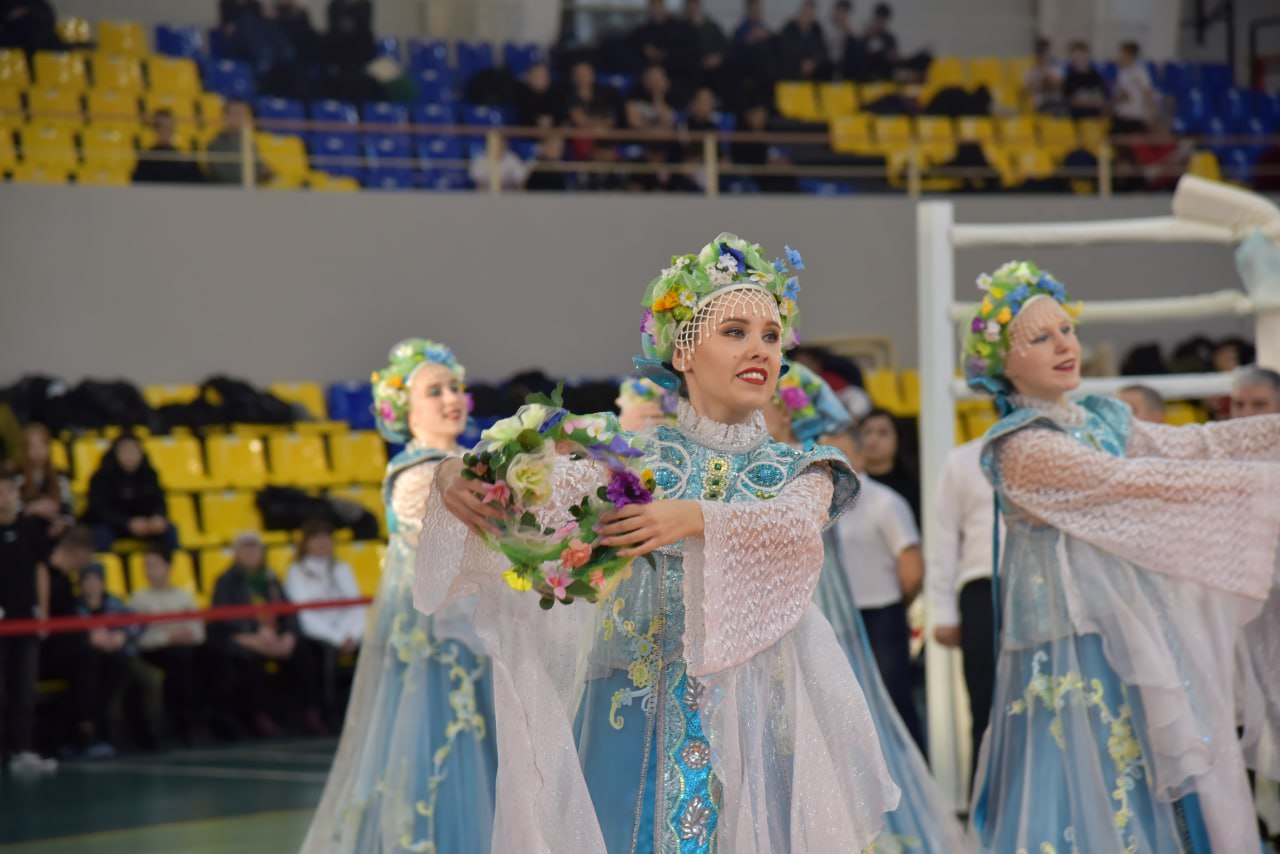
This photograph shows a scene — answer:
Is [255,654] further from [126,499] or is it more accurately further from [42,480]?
[42,480]

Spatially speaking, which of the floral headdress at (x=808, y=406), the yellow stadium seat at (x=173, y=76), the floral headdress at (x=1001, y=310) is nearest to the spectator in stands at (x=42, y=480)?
the yellow stadium seat at (x=173, y=76)

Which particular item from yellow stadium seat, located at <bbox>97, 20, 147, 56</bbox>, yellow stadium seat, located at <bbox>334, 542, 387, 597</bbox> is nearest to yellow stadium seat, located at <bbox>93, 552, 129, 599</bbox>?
yellow stadium seat, located at <bbox>334, 542, 387, 597</bbox>

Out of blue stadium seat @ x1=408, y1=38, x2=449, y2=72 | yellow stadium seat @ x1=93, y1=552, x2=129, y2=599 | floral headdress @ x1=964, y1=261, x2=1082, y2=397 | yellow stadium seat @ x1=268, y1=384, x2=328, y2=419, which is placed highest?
blue stadium seat @ x1=408, y1=38, x2=449, y2=72

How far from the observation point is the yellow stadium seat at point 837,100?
1268cm

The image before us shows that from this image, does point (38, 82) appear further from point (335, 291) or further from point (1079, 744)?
point (1079, 744)

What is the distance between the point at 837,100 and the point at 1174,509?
8.84 m

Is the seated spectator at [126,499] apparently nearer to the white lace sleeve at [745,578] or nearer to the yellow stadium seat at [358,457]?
the yellow stadium seat at [358,457]

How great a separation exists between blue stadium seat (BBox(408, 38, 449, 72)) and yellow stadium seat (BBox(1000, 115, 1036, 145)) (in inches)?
159

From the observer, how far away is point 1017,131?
12.8 meters

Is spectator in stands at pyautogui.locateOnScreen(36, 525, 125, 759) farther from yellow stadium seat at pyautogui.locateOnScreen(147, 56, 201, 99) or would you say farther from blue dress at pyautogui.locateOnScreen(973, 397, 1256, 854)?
blue dress at pyautogui.locateOnScreen(973, 397, 1256, 854)

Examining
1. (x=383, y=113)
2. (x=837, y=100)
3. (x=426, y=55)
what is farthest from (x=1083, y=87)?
(x=383, y=113)

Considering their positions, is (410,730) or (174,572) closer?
(410,730)

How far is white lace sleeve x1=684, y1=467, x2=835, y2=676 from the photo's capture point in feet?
10.0

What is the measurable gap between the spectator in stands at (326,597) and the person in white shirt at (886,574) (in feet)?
9.71
